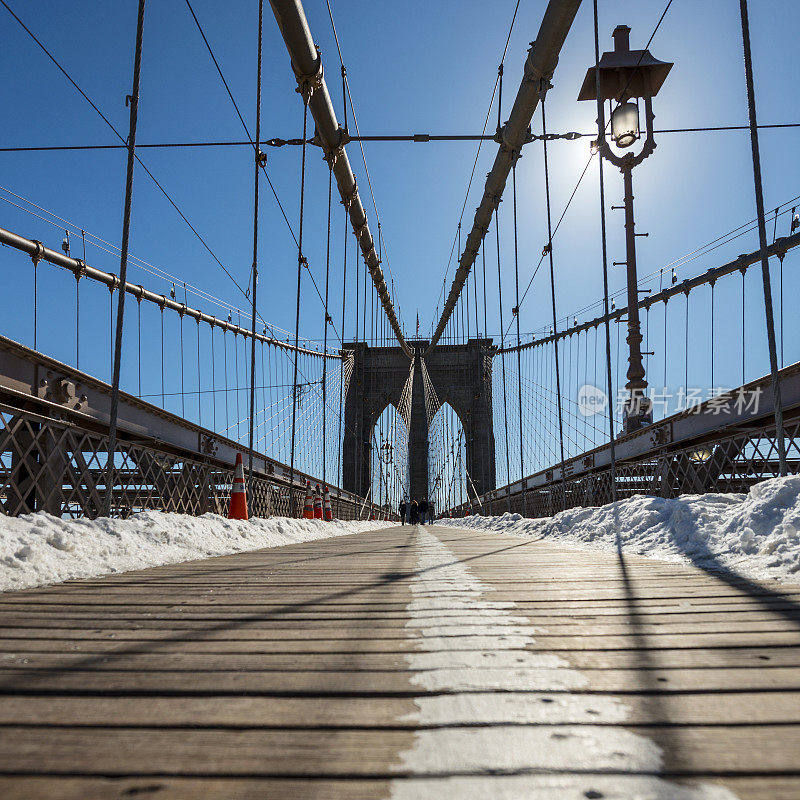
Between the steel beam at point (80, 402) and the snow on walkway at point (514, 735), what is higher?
the steel beam at point (80, 402)

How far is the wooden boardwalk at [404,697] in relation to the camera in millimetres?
590

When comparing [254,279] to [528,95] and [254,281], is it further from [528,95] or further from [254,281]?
[528,95]

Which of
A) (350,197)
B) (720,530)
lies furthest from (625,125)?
(720,530)

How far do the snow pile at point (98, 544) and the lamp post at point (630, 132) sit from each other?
7.75m

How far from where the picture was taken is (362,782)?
22.8 inches

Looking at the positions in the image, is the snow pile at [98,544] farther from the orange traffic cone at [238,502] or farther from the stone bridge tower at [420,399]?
the stone bridge tower at [420,399]

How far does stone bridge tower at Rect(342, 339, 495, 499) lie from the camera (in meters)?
30.8

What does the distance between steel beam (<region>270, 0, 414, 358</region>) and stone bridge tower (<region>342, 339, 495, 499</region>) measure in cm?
1280

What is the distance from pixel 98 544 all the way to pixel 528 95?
408 inches

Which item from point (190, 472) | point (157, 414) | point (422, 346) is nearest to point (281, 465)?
point (190, 472)

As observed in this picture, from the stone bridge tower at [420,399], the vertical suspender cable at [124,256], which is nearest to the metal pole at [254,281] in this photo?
the vertical suspender cable at [124,256]

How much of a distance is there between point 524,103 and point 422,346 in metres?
22.4

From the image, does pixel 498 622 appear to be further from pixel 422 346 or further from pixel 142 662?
pixel 422 346

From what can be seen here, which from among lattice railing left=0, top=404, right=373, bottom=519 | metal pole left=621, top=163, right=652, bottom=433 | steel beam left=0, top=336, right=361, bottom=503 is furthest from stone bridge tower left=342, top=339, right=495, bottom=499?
lattice railing left=0, top=404, right=373, bottom=519
